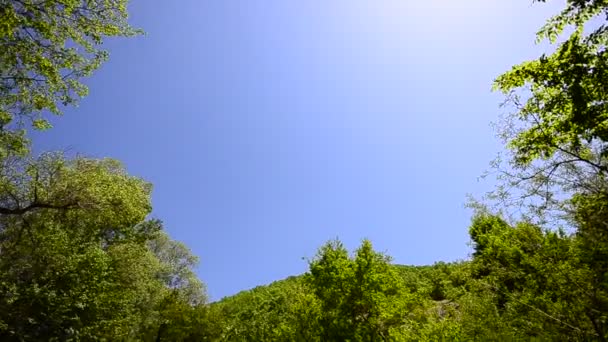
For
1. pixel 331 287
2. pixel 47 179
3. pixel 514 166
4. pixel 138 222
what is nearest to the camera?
pixel 514 166

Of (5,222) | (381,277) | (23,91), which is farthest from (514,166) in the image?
(5,222)

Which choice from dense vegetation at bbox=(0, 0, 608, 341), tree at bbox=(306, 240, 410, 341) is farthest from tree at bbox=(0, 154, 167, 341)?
tree at bbox=(306, 240, 410, 341)

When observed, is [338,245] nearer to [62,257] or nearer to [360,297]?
[360,297]

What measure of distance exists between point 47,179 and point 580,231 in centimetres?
2961

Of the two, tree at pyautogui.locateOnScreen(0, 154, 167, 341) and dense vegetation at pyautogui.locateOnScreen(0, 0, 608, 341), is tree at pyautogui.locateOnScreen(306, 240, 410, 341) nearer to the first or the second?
dense vegetation at pyautogui.locateOnScreen(0, 0, 608, 341)

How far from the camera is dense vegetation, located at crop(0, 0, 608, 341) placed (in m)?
11.0

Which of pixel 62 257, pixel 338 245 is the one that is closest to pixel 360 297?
pixel 338 245

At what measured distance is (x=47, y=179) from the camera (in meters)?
27.0

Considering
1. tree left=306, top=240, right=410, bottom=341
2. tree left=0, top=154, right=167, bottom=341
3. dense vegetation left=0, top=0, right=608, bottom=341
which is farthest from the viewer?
tree left=306, top=240, right=410, bottom=341

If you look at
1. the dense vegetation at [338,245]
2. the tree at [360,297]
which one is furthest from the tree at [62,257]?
the tree at [360,297]

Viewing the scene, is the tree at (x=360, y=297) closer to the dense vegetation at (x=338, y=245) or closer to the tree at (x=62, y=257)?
the dense vegetation at (x=338, y=245)

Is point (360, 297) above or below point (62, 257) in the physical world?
below

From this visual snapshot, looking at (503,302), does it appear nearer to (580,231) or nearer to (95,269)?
(580,231)

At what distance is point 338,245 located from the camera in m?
29.0
